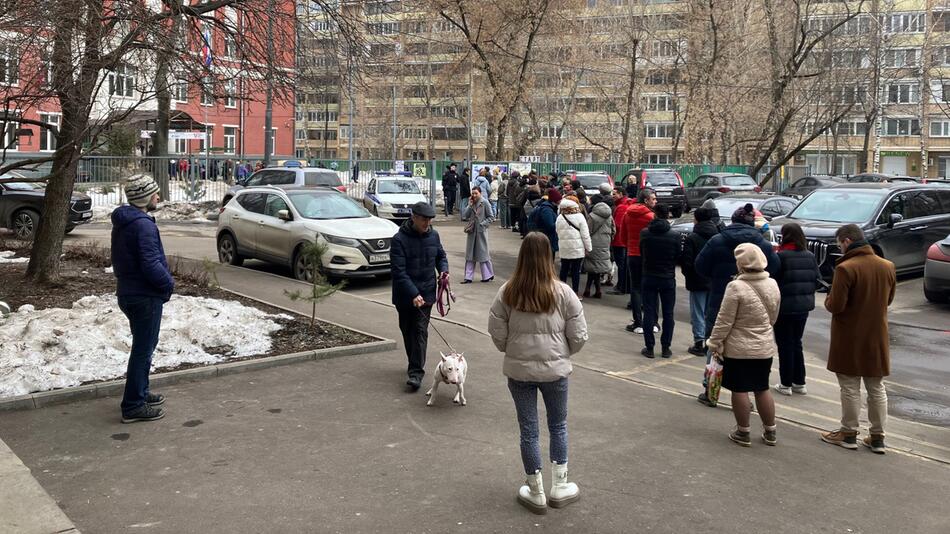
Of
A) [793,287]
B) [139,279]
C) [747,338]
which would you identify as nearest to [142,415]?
[139,279]

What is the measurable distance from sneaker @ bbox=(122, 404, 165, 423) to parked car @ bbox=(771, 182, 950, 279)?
11984mm

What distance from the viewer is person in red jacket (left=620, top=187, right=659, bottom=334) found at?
11195 millimetres

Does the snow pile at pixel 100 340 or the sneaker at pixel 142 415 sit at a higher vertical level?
the snow pile at pixel 100 340

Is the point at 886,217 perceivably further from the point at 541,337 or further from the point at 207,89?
the point at 541,337

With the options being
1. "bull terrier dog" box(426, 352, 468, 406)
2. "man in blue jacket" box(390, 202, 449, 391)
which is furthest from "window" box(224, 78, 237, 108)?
"bull terrier dog" box(426, 352, 468, 406)

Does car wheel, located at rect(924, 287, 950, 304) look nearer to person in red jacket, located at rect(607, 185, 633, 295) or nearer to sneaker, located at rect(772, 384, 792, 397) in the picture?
person in red jacket, located at rect(607, 185, 633, 295)

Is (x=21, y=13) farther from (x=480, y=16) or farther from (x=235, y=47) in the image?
(x=480, y=16)

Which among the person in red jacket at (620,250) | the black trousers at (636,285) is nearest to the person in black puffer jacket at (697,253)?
the black trousers at (636,285)

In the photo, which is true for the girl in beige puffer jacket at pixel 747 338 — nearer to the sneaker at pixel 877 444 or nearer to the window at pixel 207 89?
the sneaker at pixel 877 444

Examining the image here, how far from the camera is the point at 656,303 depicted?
9914mm

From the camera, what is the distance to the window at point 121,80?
9507 mm

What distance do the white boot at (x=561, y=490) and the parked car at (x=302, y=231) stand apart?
8.79 m

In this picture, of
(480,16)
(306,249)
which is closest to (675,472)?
(306,249)

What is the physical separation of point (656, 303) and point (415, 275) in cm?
351
